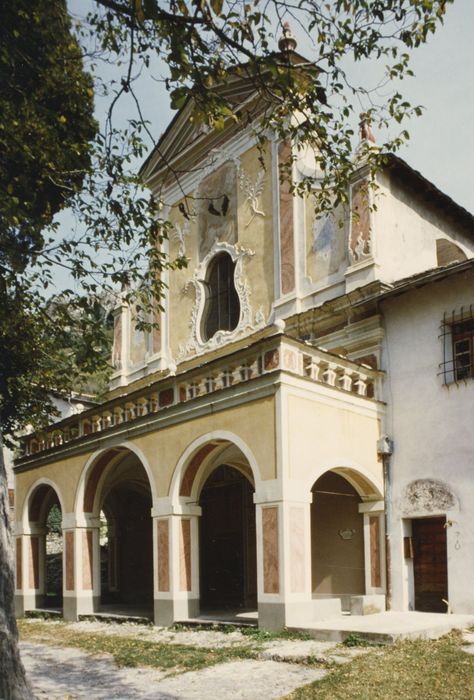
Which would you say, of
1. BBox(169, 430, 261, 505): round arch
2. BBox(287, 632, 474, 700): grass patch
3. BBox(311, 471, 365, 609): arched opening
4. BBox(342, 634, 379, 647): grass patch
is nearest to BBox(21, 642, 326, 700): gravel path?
BBox(287, 632, 474, 700): grass patch

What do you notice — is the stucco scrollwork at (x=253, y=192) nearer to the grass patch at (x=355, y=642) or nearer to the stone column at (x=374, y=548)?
the stone column at (x=374, y=548)

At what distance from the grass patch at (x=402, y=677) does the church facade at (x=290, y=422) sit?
2681 millimetres

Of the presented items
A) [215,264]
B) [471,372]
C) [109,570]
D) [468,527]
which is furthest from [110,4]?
[109,570]

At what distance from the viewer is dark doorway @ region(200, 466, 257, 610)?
1845 cm

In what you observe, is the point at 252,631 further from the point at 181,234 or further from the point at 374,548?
the point at 181,234

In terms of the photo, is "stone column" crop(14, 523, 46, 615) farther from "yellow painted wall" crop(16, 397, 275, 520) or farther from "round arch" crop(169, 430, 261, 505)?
"round arch" crop(169, 430, 261, 505)

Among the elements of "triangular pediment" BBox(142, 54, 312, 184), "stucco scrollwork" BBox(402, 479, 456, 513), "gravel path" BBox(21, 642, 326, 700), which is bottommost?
"gravel path" BBox(21, 642, 326, 700)

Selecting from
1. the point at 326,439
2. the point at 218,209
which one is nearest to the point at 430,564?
the point at 326,439

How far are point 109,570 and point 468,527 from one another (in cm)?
1352

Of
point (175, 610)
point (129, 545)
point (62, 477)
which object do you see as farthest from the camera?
point (129, 545)

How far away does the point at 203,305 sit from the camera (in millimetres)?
20328

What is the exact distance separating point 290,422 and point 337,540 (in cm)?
398

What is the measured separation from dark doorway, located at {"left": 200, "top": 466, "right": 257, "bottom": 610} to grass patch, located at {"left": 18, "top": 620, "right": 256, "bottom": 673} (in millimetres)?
4309

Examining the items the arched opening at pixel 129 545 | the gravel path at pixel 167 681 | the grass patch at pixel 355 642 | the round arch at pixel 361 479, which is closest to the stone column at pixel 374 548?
the round arch at pixel 361 479
